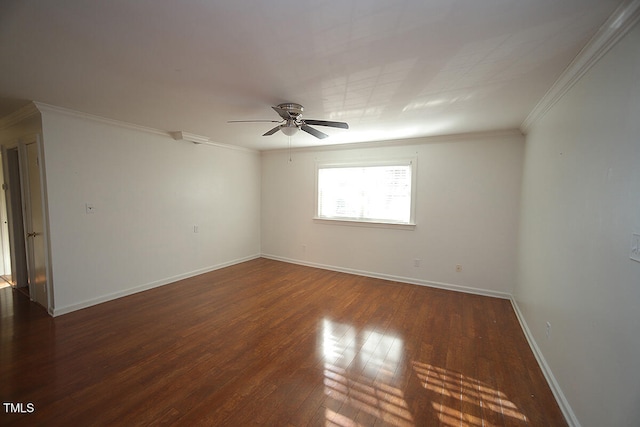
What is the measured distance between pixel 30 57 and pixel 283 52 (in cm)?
179

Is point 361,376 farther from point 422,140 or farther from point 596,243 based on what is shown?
point 422,140

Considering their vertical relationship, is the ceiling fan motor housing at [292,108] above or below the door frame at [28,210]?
above

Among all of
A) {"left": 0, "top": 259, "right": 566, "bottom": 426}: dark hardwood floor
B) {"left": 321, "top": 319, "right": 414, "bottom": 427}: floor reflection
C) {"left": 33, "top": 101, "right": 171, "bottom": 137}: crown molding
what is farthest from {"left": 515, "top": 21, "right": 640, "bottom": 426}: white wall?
{"left": 33, "top": 101, "right": 171, "bottom": 137}: crown molding

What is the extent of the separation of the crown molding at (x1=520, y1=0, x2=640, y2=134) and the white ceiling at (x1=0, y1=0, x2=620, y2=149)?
53mm

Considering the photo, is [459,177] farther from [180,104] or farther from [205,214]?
[205,214]

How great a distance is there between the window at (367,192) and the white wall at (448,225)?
0.51 feet

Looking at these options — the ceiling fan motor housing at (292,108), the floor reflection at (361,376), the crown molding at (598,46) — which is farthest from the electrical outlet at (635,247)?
the ceiling fan motor housing at (292,108)

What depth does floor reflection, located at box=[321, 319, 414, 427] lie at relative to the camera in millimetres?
1744

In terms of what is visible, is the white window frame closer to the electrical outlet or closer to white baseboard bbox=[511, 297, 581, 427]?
white baseboard bbox=[511, 297, 581, 427]

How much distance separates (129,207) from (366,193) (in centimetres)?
375

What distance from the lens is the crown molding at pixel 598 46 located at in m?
1.23

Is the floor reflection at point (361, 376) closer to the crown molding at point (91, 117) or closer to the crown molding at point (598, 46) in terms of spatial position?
the crown molding at point (598, 46)

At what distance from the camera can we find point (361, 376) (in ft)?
6.98

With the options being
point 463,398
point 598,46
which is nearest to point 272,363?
point 463,398
